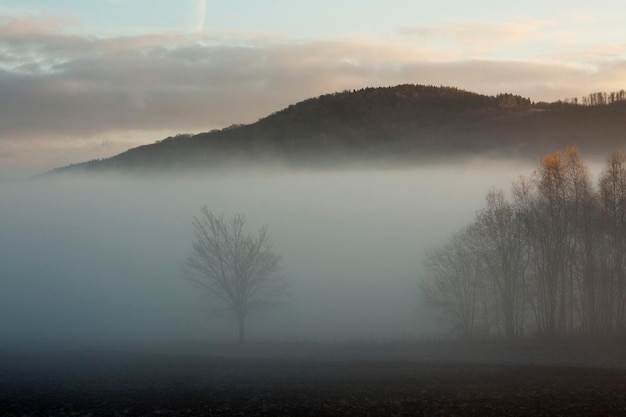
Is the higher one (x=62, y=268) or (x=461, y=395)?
(x=62, y=268)

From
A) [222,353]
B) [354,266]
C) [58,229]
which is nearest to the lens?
[222,353]

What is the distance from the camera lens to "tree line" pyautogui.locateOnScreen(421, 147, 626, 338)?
75688 mm

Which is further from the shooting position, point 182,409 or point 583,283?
point 583,283

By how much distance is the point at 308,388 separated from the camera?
171ft

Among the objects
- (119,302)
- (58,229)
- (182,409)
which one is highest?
(58,229)

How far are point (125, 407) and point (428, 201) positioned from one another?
158581 millimetres

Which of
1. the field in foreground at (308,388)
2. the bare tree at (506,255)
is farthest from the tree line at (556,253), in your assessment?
the field in foreground at (308,388)

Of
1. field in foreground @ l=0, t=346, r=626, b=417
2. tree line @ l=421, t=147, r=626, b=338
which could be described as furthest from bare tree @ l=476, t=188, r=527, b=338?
field in foreground @ l=0, t=346, r=626, b=417

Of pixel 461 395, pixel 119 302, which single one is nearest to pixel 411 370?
pixel 461 395

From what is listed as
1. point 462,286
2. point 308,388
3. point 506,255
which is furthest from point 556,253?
point 308,388

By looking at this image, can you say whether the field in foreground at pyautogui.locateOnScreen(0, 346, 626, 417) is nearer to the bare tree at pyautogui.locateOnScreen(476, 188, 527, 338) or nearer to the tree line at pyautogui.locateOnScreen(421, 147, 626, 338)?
the tree line at pyautogui.locateOnScreen(421, 147, 626, 338)

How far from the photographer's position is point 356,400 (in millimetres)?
47312

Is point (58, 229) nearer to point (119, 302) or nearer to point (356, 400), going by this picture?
point (119, 302)

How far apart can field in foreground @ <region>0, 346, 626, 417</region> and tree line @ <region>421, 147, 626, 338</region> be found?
19845mm
